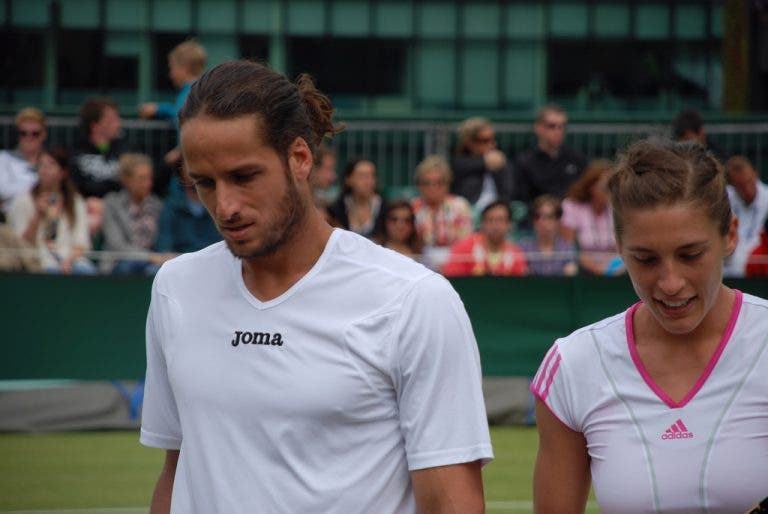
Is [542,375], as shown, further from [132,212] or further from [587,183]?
[132,212]

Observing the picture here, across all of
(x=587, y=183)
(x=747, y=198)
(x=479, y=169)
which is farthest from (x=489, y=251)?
(x=747, y=198)

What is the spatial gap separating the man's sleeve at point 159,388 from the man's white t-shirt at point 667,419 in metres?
0.86

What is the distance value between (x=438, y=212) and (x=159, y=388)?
32.4 ft

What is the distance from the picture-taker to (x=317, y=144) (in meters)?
3.46

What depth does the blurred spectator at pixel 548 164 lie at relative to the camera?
1460cm

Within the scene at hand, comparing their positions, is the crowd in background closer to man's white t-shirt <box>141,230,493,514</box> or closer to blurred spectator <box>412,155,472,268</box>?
Result: blurred spectator <box>412,155,472,268</box>

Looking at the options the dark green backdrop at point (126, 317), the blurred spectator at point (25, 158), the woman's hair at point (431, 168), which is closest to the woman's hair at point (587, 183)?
the woman's hair at point (431, 168)

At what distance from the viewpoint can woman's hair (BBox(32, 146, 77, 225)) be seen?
1273 cm

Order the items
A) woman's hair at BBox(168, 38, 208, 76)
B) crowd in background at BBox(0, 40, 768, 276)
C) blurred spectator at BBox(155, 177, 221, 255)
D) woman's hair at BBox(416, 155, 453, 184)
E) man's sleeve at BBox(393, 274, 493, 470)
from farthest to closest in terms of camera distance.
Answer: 1. woman's hair at BBox(416, 155, 453, 184)
2. crowd in background at BBox(0, 40, 768, 276)
3. blurred spectator at BBox(155, 177, 221, 255)
4. woman's hair at BBox(168, 38, 208, 76)
5. man's sleeve at BBox(393, 274, 493, 470)

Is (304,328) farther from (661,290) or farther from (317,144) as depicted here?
(661,290)

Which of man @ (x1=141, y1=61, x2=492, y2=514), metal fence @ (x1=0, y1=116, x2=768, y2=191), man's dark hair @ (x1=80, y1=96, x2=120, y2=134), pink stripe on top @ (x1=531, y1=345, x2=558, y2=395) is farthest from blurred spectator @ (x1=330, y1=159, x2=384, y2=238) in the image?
man @ (x1=141, y1=61, x2=492, y2=514)

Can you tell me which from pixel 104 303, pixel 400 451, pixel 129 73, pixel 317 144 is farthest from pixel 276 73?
pixel 129 73

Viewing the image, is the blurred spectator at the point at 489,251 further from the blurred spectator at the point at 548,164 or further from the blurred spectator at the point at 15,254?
the blurred spectator at the point at 15,254

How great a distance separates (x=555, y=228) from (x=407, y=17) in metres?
17.6
